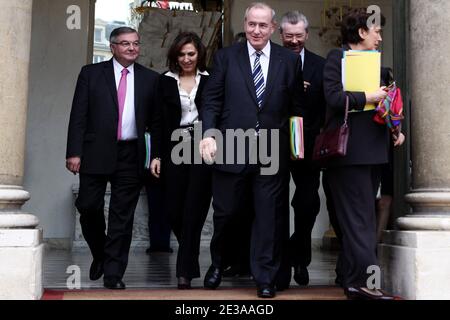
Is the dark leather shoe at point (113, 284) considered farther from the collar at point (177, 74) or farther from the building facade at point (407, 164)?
the collar at point (177, 74)

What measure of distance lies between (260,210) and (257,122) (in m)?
0.58

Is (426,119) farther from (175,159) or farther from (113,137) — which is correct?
(113,137)

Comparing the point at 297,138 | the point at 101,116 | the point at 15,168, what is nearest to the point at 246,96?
the point at 297,138

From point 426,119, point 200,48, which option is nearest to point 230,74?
point 200,48

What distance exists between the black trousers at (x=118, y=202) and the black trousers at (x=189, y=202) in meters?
0.28

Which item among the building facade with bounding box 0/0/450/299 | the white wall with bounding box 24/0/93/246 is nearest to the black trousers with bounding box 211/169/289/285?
the building facade with bounding box 0/0/450/299

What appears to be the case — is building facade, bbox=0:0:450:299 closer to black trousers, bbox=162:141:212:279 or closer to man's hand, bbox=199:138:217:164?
black trousers, bbox=162:141:212:279

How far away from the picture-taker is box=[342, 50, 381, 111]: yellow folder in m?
4.46

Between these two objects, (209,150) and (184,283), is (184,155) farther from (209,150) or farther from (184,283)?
(184,283)

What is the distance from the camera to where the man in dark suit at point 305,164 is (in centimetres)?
532

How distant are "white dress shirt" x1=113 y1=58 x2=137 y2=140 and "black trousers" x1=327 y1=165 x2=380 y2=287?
1647 millimetres

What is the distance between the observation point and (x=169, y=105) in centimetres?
529

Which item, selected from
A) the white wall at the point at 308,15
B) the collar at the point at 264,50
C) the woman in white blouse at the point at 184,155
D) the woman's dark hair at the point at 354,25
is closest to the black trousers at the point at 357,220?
the woman's dark hair at the point at 354,25

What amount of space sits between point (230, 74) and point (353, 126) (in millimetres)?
920
